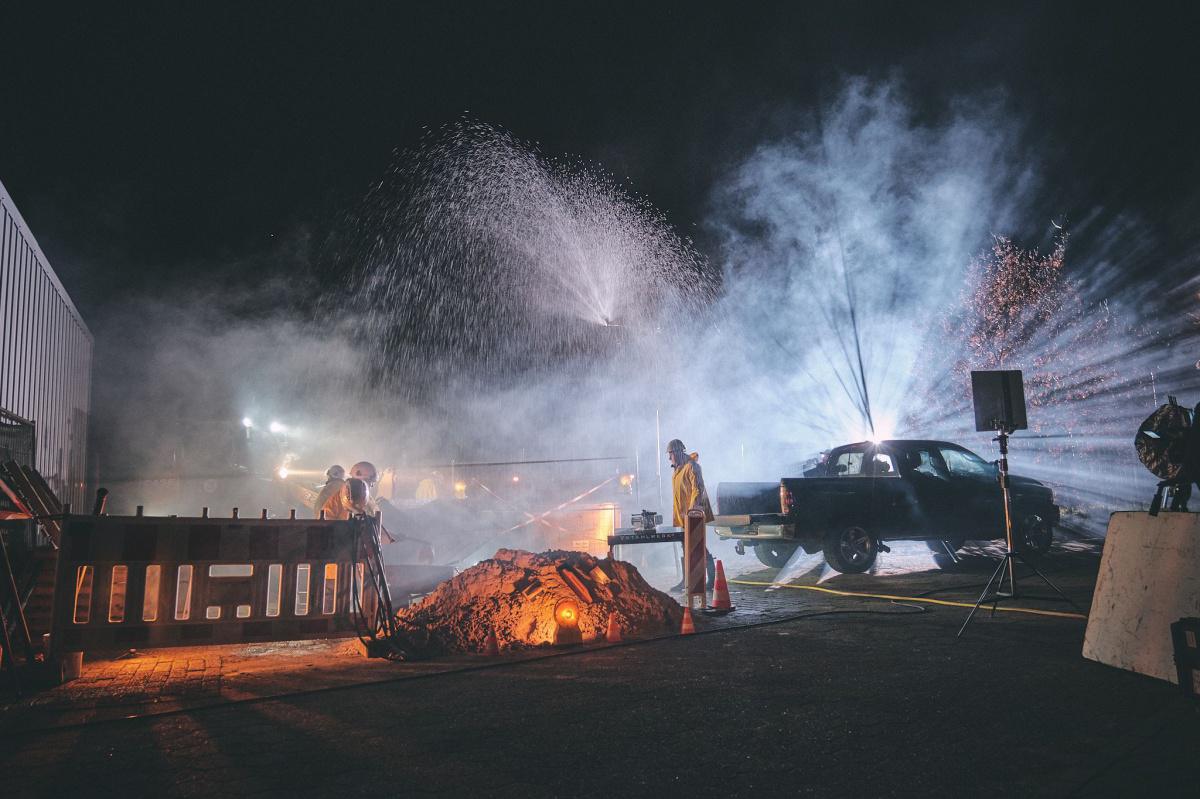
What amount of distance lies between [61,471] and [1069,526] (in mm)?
22725

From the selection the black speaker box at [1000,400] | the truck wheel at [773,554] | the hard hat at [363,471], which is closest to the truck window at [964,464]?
the truck wheel at [773,554]

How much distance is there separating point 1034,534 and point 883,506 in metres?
2.92

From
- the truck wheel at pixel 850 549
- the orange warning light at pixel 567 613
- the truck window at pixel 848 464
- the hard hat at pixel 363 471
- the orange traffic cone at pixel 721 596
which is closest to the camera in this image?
the orange warning light at pixel 567 613

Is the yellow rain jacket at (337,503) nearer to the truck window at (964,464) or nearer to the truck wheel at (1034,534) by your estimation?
the truck window at (964,464)

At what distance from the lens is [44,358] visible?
1108cm

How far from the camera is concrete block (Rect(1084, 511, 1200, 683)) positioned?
4141 millimetres

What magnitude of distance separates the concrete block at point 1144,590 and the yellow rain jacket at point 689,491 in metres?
4.33

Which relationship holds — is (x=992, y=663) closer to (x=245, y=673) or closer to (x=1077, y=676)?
(x=1077, y=676)

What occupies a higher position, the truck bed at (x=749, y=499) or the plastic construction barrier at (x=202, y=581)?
the truck bed at (x=749, y=499)

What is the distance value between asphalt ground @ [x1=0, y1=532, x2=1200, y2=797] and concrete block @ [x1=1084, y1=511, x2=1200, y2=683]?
147mm

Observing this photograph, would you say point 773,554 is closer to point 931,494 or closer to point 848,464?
point 848,464

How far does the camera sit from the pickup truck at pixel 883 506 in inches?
402

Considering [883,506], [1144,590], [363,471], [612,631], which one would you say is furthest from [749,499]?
[1144,590]

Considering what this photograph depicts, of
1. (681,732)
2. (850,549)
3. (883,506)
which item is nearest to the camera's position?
(681,732)
